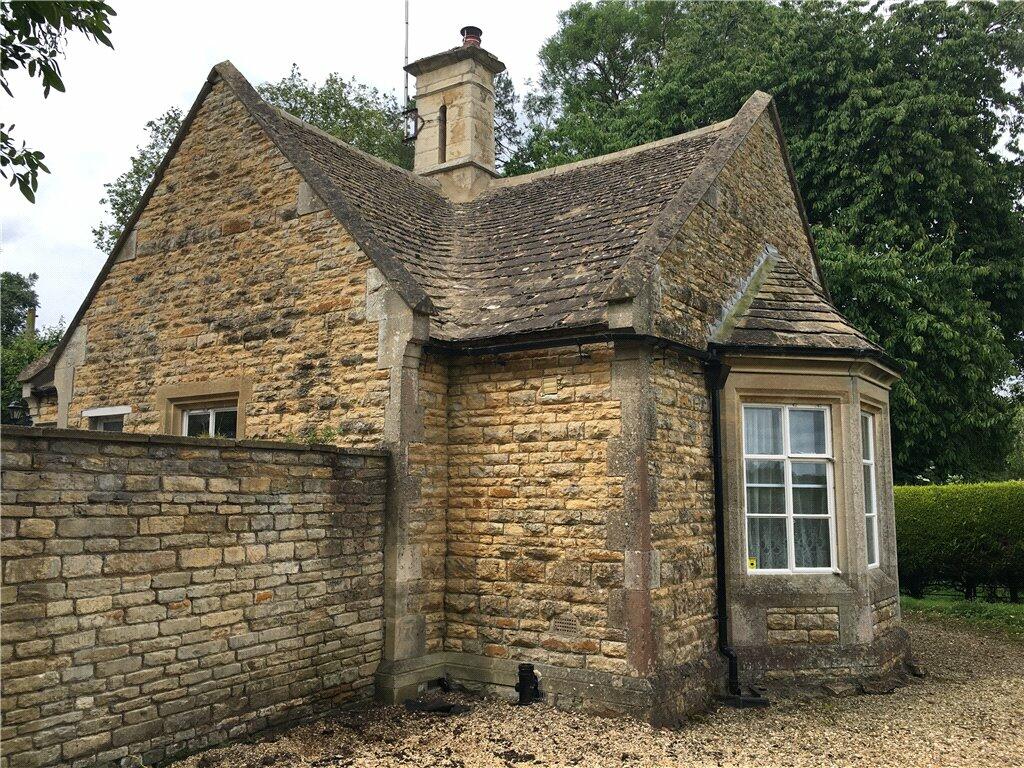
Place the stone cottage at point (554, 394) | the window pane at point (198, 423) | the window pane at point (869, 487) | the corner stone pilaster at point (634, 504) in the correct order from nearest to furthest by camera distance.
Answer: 1. the corner stone pilaster at point (634, 504)
2. the stone cottage at point (554, 394)
3. the window pane at point (869, 487)
4. the window pane at point (198, 423)

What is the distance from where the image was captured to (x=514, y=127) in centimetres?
3644

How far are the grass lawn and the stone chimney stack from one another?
36.5 ft

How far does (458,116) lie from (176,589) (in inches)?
421

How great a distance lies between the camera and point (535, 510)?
8.71 meters

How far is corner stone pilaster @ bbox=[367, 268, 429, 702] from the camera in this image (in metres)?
8.55

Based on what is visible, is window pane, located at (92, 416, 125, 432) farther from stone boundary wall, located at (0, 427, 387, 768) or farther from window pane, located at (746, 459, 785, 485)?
window pane, located at (746, 459, 785, 485)

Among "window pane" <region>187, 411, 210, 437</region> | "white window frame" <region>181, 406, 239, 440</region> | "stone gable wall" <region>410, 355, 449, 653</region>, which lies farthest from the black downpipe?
"window pane" <region>187, 411, 210, 437</region>

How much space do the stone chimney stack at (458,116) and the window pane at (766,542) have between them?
7.63m

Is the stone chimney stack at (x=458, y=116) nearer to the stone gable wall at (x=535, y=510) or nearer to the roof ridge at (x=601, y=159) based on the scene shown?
the roof ridge at (x=601, y=159)

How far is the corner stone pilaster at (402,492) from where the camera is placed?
855 cm

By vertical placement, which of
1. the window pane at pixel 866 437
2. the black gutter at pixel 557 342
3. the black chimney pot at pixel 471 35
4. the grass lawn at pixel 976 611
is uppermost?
the black chimney pot at pixel 471 35

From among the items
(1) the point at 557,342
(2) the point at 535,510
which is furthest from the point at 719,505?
(1) the point at 557,342

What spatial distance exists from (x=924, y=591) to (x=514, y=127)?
25.6 meters

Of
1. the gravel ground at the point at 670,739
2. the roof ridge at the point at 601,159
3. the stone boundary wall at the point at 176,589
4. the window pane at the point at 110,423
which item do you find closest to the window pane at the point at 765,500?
the gravel ground at the point at 670,739
